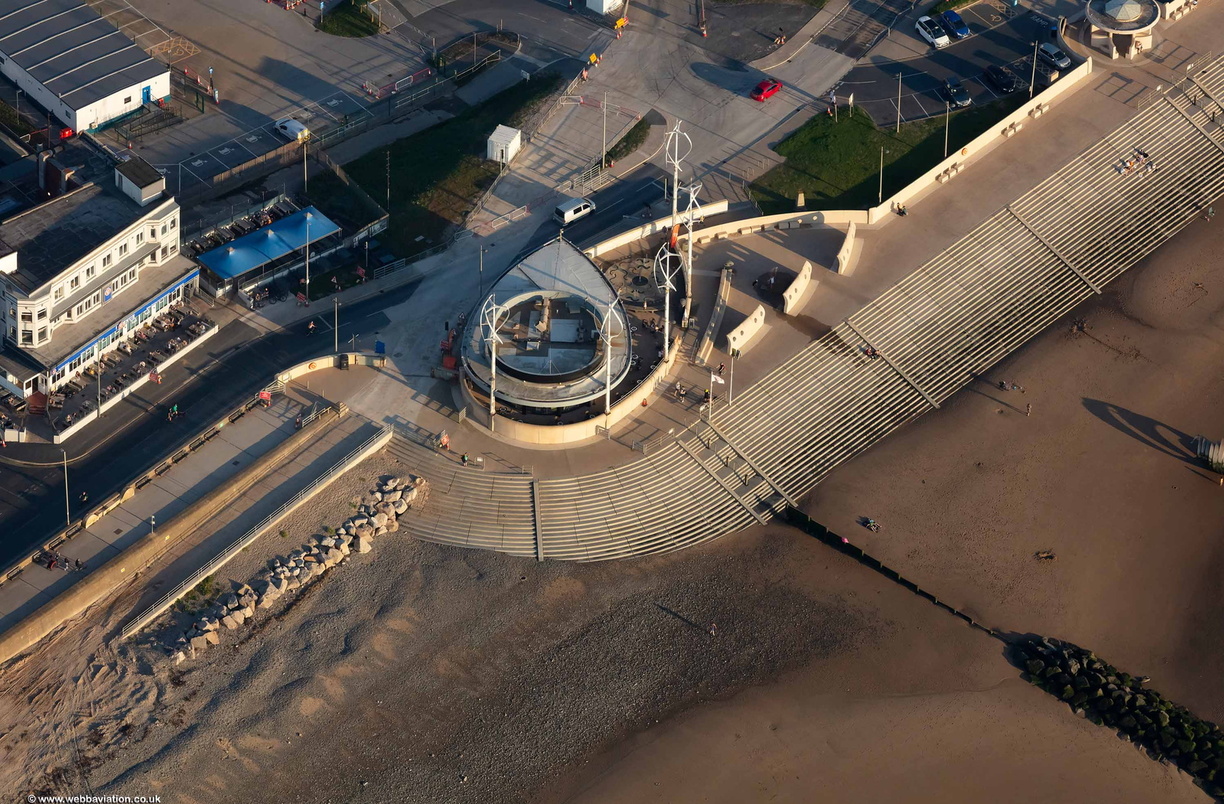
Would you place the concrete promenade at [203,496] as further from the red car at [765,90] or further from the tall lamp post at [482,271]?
the red car at [765,90]

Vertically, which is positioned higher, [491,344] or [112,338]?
[491,344]

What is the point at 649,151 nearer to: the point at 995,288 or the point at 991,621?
the point at 995,288

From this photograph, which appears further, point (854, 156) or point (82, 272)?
point (854, 156)

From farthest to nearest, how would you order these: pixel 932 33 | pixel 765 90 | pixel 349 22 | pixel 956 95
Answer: pixel 349 22 → pixel 932 33 → pixel 956 95 → pixel 765 90

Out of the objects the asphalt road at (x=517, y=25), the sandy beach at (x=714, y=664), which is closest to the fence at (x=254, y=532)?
the sandy beach at (x=714, y=664)

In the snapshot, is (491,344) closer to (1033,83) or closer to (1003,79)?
(1003,79)

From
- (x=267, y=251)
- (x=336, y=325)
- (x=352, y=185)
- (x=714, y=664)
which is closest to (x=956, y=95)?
(x=352, y=185)

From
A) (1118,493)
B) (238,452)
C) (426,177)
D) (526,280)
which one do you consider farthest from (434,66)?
(1118,493)
